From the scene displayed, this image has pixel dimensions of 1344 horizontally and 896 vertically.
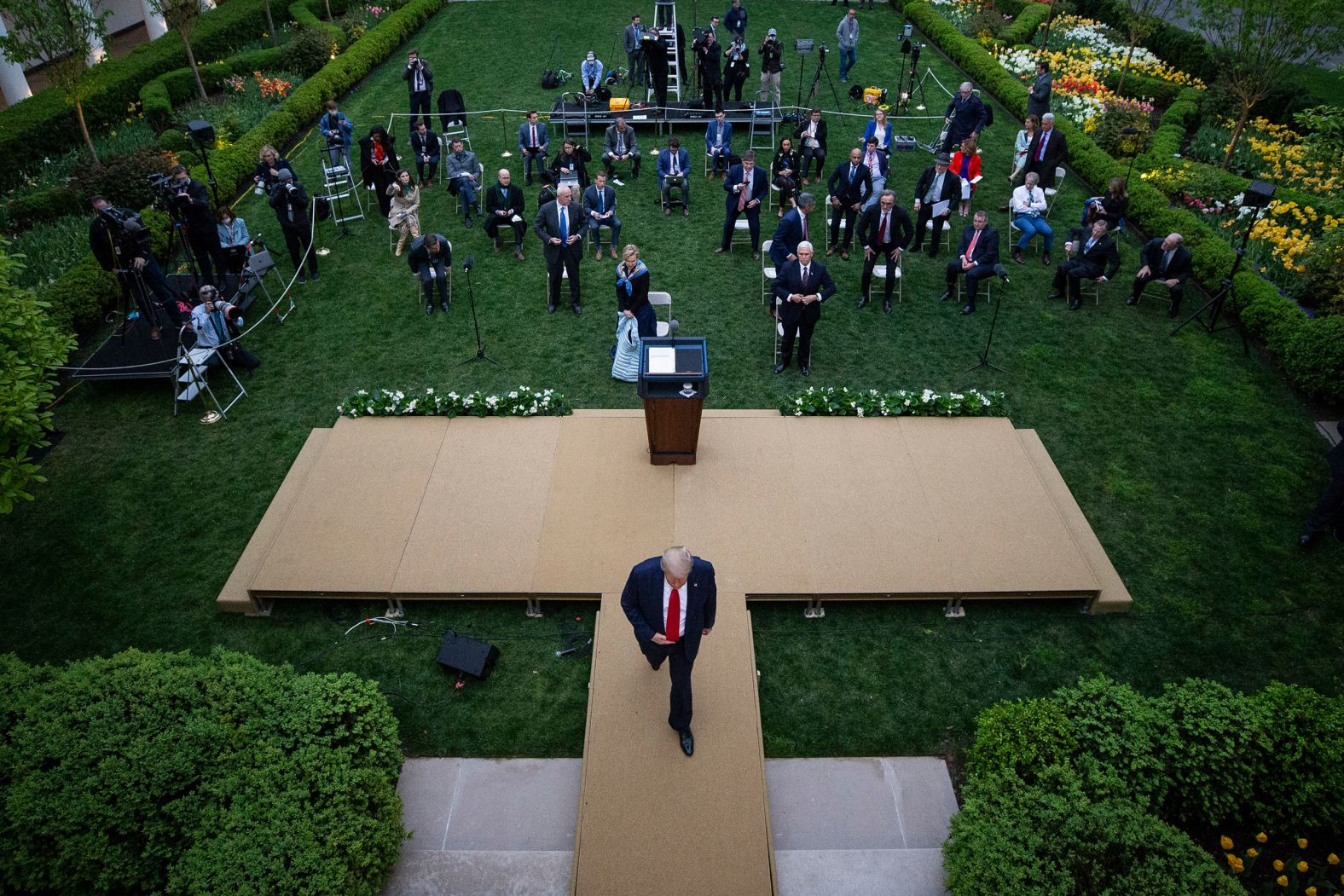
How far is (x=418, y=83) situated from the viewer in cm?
1778

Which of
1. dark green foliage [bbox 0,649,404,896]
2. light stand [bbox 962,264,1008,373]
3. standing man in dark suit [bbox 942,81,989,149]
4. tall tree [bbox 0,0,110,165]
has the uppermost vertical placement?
tall tree [bbox 0,0,110,165]

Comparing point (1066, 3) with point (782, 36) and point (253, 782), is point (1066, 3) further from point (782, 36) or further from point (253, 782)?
point (253, 782)

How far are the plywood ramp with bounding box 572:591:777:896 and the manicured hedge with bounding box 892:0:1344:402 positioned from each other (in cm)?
836

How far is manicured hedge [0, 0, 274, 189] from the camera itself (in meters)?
16.2

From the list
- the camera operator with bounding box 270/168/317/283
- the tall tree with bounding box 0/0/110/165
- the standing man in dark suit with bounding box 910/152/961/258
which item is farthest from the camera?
the tall tree with bounding box 0/0/110/165

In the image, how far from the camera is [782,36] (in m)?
23.2

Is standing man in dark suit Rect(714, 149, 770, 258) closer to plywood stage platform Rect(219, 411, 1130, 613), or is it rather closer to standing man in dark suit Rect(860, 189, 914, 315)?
standing man in dark suit Rect(860, 189, 914, 315)

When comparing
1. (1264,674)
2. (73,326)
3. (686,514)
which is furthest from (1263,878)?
(73,326)

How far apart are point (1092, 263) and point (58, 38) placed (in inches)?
680

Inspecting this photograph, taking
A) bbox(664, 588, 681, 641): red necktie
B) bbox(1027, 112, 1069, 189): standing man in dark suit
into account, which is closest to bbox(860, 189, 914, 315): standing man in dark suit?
bbox(1027, 112, 1069, 189): standing man in dark suit

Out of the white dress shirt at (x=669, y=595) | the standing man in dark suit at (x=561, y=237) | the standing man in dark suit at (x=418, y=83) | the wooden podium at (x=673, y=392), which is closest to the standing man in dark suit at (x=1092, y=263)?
the wooden podium at (x=673, y=392)

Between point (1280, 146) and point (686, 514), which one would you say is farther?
point (1280, 146)

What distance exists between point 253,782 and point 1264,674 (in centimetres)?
849

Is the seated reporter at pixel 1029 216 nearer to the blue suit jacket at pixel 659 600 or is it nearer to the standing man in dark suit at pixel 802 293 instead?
the standing man in dark suit at pixel 802 293
